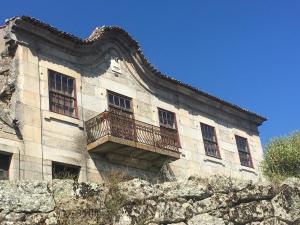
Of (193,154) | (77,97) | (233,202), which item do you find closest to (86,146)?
(77,97)

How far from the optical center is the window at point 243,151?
25.2 m

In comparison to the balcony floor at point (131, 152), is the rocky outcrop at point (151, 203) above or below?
below

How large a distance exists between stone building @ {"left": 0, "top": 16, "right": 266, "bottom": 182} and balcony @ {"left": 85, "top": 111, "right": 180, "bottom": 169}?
37mm

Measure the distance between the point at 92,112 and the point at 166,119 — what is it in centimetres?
438

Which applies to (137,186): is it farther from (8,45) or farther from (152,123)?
(152,123)

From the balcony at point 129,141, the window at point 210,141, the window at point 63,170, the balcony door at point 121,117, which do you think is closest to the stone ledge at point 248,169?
the window at point 210,141

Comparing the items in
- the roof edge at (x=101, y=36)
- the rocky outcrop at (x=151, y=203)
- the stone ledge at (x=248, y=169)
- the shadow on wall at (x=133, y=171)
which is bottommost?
the rocky outcrop at (x=151, y=203)

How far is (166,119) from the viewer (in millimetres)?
21859

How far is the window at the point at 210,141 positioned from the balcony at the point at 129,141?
350cm

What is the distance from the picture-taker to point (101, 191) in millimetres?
9086

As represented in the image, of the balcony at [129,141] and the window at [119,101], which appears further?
the window at [119,101]

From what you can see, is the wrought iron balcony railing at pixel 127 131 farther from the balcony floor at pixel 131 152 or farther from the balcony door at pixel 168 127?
the balcony floor at pixel 131 152

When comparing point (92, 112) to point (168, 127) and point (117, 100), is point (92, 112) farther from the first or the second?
point (168, 127)

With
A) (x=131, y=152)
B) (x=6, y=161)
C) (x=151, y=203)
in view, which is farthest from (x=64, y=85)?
(x=151, y=203)
